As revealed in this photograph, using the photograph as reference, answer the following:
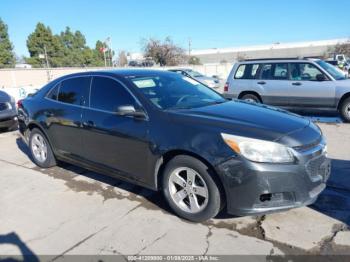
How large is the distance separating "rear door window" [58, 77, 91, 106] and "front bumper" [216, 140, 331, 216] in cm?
241

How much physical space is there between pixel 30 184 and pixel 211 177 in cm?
306

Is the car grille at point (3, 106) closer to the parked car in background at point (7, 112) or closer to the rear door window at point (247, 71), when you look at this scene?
the parked car in background at point (7, 112)

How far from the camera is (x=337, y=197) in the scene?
421 cm

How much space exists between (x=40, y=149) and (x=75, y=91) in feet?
4.81

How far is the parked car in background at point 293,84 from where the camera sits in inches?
354

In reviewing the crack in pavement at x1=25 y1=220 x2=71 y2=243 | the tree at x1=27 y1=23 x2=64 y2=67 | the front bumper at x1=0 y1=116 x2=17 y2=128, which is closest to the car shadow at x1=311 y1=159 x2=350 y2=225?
the crack in pavement at x1=25 y1=220 x2=71 y2=243

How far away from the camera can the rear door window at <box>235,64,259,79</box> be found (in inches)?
397

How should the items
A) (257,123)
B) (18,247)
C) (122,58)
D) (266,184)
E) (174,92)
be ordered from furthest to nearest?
(122,58) → (174,92) → (257,123) → (18,247) → (266,184)

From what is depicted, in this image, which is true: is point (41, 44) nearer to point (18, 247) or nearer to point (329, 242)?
point (18, 247)

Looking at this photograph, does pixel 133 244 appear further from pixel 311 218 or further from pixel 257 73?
pixel 257 73

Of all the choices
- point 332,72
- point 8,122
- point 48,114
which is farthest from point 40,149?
point 332,72

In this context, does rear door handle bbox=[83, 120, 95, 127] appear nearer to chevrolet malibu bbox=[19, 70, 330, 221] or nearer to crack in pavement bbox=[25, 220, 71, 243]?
chevrolet malibu bbox=[19, 70, 330, 221]

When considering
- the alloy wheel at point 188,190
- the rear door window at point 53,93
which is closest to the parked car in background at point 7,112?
the rear door window at point 53,93

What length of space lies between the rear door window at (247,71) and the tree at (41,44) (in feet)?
168
